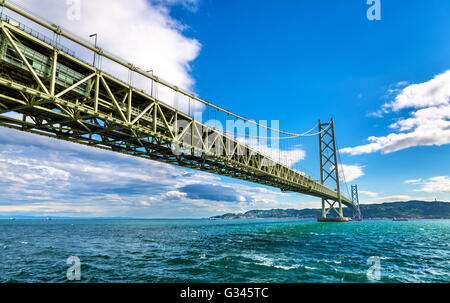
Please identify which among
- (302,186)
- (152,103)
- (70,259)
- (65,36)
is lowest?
(70,259)

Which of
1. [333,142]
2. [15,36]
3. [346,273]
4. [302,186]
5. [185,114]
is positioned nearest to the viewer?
[15,36]

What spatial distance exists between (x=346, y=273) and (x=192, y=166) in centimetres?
2074

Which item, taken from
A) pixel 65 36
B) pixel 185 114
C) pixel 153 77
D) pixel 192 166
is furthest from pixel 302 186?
pixel 65 36

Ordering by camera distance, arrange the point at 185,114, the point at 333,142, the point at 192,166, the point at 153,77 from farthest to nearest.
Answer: the point at 333,142, the point at 192,166, the point at 185,114, the point at 153,77

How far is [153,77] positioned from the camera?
2086cm
